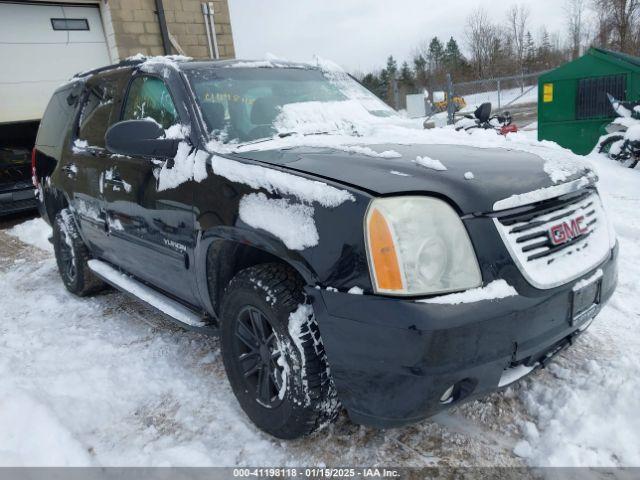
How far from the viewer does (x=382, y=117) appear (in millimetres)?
3389

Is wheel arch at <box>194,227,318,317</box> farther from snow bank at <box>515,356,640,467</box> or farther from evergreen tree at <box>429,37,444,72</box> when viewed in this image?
evergreen tree at <box>429,37,444,72</box>

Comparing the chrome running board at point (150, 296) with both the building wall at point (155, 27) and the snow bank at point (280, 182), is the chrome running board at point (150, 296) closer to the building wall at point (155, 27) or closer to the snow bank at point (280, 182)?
the snow bank at point (280, 182)

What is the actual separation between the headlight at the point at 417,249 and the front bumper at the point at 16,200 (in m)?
8.22

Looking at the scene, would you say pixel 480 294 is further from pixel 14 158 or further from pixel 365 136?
pixel 14 158

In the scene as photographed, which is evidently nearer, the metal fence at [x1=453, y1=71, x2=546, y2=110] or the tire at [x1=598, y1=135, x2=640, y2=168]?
the tire at [x1=598, y1=135, x2=640, y2=168]

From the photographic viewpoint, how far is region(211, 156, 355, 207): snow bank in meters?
1.88

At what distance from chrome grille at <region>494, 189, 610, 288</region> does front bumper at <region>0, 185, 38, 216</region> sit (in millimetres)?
8466

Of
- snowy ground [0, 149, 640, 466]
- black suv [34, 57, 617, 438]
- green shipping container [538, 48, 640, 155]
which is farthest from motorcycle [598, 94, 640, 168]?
black suv [34, 57, 617, 438]

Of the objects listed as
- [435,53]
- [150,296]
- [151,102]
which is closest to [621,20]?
[151,102]

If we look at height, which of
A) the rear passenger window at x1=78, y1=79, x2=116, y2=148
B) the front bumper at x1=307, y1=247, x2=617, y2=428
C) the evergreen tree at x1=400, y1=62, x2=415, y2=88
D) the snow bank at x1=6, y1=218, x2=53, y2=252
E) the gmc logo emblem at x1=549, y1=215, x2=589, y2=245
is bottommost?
the snow bank at x1=6, y1=218, x2=53, y2=252

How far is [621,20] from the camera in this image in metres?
22.1

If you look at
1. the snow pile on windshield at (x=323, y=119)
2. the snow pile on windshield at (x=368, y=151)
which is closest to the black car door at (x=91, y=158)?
the snow pile on windshield at (x=323, y=119)

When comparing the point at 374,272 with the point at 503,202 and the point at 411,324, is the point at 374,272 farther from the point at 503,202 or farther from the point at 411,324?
the point at 503,202

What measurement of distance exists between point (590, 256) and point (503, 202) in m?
0.58
